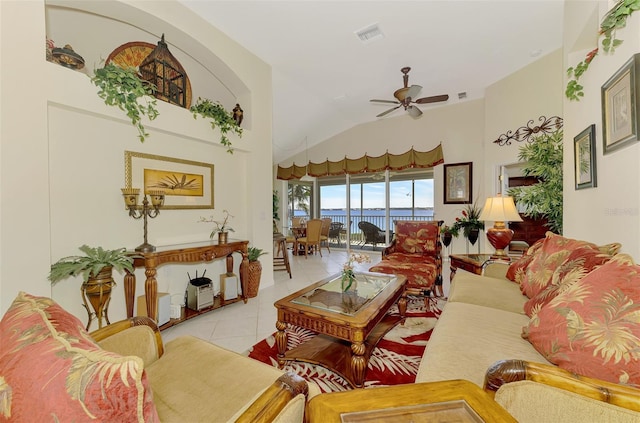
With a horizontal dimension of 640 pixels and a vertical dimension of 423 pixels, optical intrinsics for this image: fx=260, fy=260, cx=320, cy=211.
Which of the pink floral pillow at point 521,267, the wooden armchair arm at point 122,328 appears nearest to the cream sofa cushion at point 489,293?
the pink floral pillow at point 521,267

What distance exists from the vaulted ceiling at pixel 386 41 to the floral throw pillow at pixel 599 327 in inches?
120

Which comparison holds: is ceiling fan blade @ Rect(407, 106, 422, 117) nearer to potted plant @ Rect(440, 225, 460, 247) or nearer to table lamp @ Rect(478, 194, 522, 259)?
table lamp @ Rect(478, 194, 522, 259)

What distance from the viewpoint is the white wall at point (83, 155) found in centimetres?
176

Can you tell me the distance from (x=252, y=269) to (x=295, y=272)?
160 cm

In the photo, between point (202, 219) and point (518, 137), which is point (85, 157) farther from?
→ point (518, 137)

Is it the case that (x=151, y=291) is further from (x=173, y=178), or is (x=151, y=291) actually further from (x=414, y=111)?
(x=414, y=111)

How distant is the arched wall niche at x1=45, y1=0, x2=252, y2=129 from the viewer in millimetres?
2408

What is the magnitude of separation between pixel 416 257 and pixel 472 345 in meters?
2.12

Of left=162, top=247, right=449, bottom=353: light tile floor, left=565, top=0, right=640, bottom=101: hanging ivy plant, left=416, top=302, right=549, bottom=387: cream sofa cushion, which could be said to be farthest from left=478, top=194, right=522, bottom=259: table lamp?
left=416, top=302, right=549, bottom=387: cream sofa cushion

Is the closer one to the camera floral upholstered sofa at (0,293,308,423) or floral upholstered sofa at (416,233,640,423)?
floral upholstered sofa at (0,293,308,423)

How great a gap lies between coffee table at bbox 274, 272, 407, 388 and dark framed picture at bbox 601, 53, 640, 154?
1690mm

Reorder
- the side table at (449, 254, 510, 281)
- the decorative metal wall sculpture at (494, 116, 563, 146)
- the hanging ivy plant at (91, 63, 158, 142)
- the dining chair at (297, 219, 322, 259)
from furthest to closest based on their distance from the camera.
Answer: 1. the dining chair at (297, 219, 322, 259)
2. the decorative metal wall sculpture at (494, 116, 563, 146)
3. the side table at (449, 254, 510, 281)
4. the hanging ivy plant at (91, 63, 158, 142)

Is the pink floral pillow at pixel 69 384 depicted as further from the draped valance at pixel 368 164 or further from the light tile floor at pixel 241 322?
the draped valance at pixel 368 164

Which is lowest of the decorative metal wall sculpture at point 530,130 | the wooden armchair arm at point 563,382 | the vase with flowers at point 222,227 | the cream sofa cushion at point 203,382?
the cream sofa cushion at point 203,382
